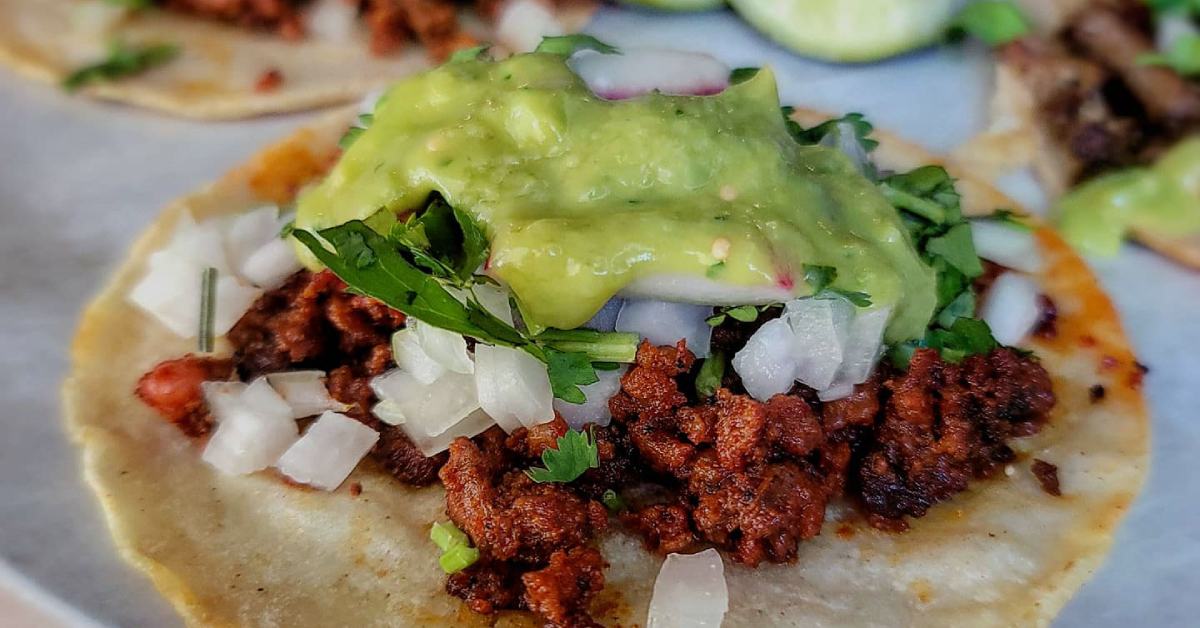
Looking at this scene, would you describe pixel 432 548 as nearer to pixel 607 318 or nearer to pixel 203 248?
pixel 607 318

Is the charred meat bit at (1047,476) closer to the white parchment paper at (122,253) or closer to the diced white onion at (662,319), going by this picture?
the white parchment paper at (122,253)

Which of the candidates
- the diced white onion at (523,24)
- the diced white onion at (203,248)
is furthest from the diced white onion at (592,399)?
the diced white onion at (523,24)

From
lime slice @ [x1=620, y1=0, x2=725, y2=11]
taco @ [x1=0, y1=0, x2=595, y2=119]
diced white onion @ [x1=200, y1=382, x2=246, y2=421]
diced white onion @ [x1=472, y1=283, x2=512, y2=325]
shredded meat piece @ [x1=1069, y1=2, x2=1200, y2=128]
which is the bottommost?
shredded meat piece @ [x1=1069, y1=2, x2=1200, y2=128]

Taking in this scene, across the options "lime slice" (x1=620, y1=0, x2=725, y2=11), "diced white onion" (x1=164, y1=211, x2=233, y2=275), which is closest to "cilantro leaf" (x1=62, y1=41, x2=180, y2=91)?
"diced white onion" (x1=164, y1=211, x2=233, y2=275)

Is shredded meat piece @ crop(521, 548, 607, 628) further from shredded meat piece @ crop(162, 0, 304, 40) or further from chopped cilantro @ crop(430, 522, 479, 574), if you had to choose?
shredded meat piece @ crop(162, 0, 304, 40)

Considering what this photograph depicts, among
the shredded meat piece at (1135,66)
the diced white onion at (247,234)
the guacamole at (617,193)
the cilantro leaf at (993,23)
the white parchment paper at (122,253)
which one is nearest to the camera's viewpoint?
the guacamole at (617,193)

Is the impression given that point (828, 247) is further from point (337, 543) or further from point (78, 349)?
point (78, 349)
